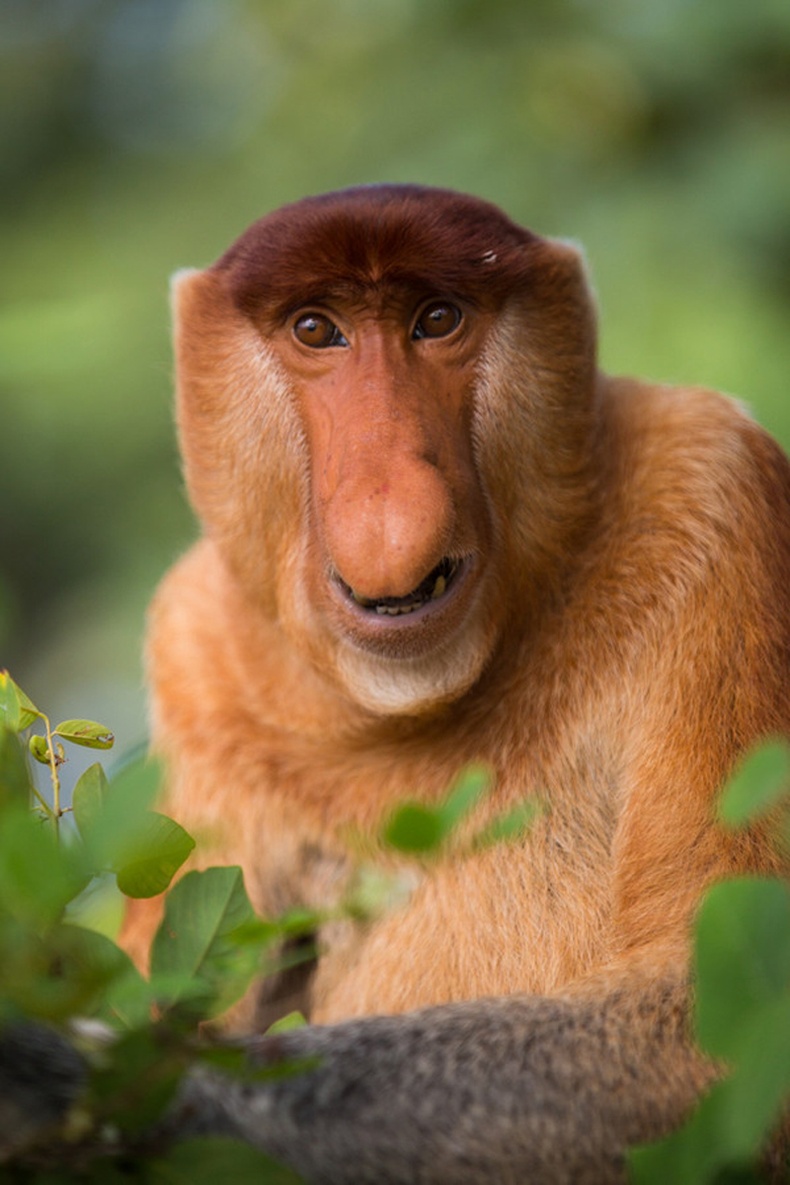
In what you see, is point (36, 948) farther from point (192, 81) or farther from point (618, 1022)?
point (192, 81)

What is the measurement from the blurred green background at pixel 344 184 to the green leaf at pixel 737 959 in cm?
560

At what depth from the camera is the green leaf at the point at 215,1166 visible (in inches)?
60.4

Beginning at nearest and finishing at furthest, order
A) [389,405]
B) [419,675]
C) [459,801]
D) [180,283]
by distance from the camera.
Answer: [459,801] → [389,405] → [419,675] → [180,283]

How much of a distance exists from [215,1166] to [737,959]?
0.57 m

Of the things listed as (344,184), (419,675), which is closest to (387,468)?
(419,675)

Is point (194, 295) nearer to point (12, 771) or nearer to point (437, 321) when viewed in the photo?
point (437, 321)

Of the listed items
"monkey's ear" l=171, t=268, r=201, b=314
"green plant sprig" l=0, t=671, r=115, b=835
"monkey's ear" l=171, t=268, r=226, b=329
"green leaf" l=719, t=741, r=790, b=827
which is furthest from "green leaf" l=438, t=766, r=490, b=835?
"monkey's ear" l=171, t=268, r=201, b=314

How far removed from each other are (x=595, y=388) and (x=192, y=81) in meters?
8.91

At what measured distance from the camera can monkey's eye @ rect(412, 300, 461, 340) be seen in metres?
3.03

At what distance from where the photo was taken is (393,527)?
103 inches

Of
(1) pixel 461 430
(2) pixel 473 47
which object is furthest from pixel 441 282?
(2) pixel 473 47

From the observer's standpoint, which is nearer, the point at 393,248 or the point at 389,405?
the point at 389,405

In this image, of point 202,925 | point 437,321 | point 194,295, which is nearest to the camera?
point 202,925

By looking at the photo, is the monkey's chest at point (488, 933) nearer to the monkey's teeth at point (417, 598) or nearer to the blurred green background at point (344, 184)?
the monkey's teeth at point (417, 598)
